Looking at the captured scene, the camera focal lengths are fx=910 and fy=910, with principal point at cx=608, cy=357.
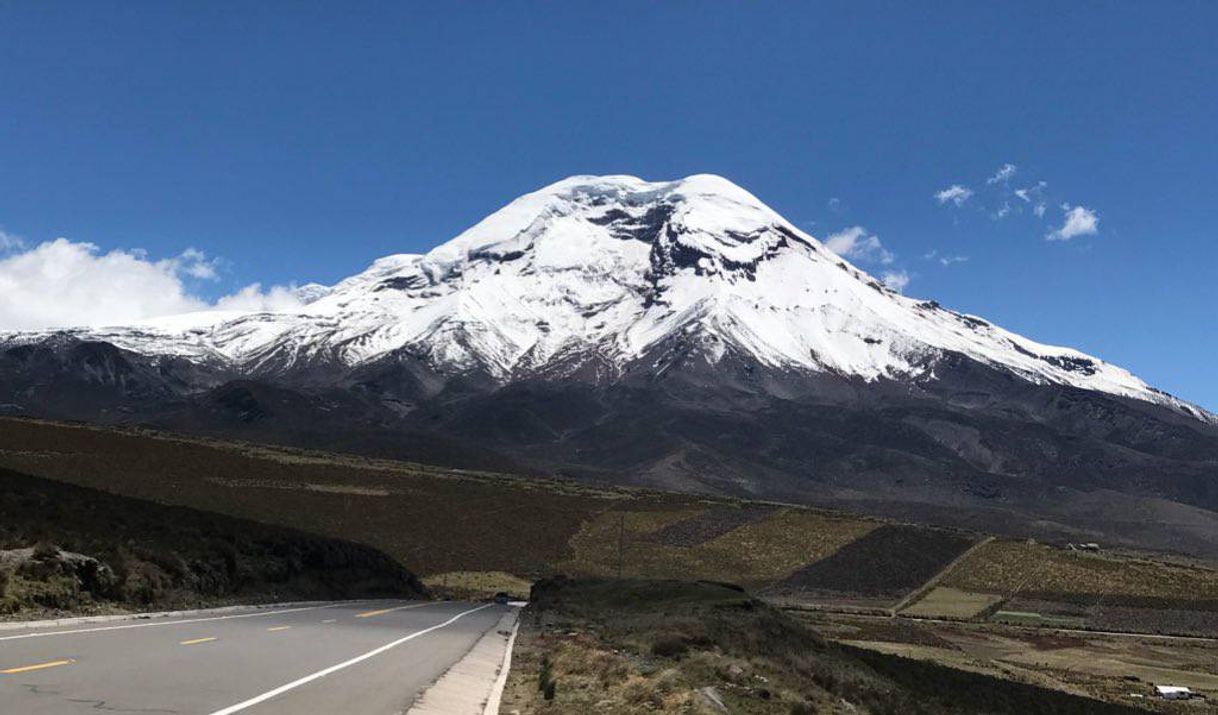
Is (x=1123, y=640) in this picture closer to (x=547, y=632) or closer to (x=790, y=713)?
(x=547, y=632)

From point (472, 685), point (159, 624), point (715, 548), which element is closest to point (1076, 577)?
point (715, 548)

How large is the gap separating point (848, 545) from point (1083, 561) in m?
29.3

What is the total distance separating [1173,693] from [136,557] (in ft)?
166

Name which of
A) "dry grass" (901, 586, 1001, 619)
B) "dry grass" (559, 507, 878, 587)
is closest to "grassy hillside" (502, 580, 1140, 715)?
"dry grass" (901, 586, 1001, 619)

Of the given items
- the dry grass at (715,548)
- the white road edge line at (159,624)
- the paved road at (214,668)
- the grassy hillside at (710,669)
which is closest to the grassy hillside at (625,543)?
the dry grass at (715,548)

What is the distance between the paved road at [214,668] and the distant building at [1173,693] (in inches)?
1636

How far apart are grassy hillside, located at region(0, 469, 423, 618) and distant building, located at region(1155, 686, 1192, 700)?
144 ft

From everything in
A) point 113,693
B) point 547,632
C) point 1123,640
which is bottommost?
point 1123,640

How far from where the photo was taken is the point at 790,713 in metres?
19.0

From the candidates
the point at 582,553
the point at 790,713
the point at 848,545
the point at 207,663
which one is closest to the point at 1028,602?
the point at 848,545

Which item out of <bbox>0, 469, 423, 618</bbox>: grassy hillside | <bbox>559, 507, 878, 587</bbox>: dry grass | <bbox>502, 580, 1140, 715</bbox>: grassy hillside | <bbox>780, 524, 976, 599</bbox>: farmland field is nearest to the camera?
<bbox>502, 580, 1140, 715</bbox>: grassy hillside

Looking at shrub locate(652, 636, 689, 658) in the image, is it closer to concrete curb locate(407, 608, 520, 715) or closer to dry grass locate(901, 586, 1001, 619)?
concrete curb locate(407, 608, 520, 715)

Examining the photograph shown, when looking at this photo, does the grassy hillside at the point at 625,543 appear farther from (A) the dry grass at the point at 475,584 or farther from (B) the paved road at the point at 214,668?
(B) the paved road at the point at 214,668

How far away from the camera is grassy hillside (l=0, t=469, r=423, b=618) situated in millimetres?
23578
